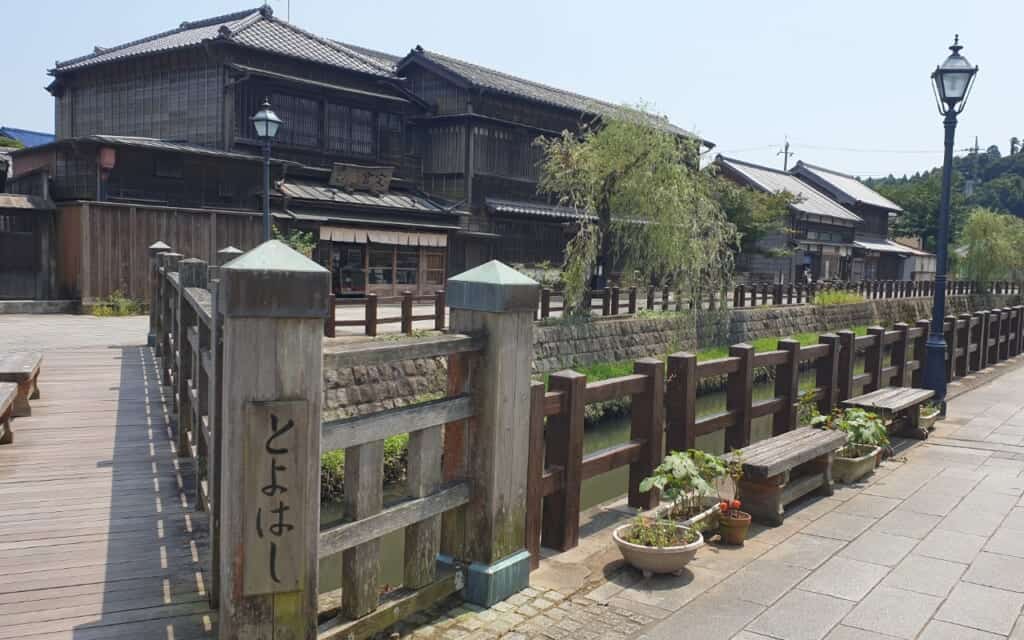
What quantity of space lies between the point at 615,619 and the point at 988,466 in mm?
5445

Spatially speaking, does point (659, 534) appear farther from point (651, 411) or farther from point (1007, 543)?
point (1007, 543)

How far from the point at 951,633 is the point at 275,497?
11.1 feet

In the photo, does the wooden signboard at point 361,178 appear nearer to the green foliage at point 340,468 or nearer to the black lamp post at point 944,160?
the green foliage at point 340,468

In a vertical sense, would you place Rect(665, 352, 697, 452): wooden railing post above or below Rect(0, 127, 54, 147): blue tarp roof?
below

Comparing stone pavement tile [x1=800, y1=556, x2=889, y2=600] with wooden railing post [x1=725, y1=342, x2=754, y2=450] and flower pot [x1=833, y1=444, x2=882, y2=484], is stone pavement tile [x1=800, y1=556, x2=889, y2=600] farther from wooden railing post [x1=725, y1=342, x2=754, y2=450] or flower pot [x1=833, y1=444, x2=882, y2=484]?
flower pot [x1=833, y1=444, x2=882, y2=484]

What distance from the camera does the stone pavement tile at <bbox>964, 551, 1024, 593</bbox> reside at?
4781mm

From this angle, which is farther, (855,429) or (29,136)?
(29,136)

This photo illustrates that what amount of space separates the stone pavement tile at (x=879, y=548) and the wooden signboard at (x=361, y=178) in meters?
20.7

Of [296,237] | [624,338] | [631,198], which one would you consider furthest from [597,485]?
[296,237]

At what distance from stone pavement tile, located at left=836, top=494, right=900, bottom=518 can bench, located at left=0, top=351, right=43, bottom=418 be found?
670 centimetres

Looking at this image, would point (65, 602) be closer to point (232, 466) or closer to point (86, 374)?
point (232, 466)

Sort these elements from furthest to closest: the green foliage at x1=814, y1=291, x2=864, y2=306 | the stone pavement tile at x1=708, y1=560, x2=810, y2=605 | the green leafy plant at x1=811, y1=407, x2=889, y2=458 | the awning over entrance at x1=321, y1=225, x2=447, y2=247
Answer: the green foliage at x1=814, y1=291, x2=864, y2=306
the awning over entrance at x1=321, y1=225, x2=447, y2=247
the green leafy plant at x1=811, y1=407, x2=889, y2=458
the stone pavement tile at x1=708, y1=560, x2=810, y2=605

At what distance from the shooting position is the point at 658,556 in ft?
15.0

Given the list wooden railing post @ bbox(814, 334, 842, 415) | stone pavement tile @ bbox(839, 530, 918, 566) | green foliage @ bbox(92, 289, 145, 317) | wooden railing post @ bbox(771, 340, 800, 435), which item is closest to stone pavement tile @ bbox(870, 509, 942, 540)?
stone pavement tile @ bbox(839, 530, 918, 566)
